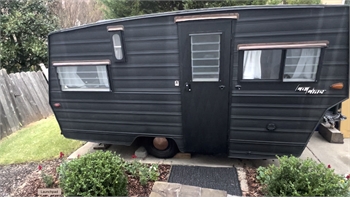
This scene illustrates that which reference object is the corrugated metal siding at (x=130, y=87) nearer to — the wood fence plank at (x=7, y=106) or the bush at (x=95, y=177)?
the bush at (x=95, y=177)

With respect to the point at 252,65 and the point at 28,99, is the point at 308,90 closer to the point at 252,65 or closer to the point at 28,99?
the point at 252,65

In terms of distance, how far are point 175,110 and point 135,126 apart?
75cm

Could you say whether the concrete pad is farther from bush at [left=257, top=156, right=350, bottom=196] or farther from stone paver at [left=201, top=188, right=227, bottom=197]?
stone paver at [left=201, top=188, right=227, bottom=197]

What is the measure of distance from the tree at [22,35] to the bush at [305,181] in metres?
8.27

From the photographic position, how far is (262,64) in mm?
2887

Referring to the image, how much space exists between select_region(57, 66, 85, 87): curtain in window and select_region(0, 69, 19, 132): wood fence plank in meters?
Answer: 2.69

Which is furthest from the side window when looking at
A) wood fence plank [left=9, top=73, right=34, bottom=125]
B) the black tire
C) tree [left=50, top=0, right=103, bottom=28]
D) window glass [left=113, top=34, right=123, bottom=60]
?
tree [left=50, top=0, right=103, bottom=28]

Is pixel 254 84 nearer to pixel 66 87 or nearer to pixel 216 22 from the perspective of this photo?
pixel 216 22

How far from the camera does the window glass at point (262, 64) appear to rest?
284 cm

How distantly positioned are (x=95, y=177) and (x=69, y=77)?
6.40 ft

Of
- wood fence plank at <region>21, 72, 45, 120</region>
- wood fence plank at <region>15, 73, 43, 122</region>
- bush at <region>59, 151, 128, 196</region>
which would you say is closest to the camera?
bush at <region>59, 151, 128, 196</region>

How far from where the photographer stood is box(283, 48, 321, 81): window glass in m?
2.74

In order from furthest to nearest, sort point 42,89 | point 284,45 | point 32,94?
1. point 42,89
2. point 32,94
3. point 284,45

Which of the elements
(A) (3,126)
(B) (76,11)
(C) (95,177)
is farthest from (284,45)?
(B) (76,11)
